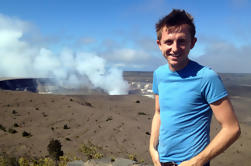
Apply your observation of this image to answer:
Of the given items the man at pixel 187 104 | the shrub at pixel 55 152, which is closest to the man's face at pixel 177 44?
the man at pixel 187 104

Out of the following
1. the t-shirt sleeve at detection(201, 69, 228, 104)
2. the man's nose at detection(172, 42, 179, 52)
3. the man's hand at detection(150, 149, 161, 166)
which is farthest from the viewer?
the man's hand at detection(150, 149, 161, 166)

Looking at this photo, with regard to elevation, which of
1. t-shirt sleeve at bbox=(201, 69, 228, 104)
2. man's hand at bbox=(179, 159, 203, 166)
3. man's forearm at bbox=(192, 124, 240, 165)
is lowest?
man's hand at bbox=(179, 159, 203, 166)

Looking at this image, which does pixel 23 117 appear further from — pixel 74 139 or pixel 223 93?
pixel 223 93

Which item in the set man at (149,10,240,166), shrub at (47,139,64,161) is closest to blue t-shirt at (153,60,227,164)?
man at (149,10,240,166)

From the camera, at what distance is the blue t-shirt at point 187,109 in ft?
6.71

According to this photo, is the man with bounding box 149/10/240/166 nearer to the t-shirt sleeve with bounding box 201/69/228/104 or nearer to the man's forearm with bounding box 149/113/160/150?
the t-shirt sleeve with bounding box 201/69/228/104

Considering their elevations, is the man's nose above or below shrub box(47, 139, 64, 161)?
→ above

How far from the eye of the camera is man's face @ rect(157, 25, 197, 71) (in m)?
2.24

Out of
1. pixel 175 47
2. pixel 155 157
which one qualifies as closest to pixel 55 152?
pixel 155 157

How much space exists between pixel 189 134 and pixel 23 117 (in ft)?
102

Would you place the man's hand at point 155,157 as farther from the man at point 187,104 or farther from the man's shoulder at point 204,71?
the man's shoulder at point 204,71

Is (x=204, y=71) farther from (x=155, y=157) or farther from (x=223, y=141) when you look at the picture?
(x=155, y=157)

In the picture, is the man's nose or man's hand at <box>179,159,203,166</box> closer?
man's hand at <box>179,159,203,166</box>

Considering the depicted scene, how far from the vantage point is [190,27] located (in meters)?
2.27
